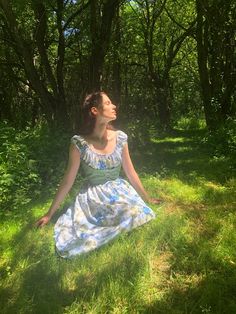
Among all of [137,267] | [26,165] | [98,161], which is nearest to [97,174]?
[98,161]

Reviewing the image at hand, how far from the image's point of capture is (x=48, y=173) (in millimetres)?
7434

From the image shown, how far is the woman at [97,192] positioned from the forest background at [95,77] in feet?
4.31

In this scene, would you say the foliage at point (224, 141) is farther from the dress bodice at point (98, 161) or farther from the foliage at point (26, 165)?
the dress bodice at point (98, 161)

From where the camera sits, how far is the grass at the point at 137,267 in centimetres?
370

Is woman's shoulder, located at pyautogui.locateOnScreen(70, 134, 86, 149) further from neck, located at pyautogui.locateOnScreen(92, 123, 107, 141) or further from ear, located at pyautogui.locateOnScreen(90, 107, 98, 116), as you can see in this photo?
ear, located at pyautogui.locateOnScreen(90, 107, 98, 116)

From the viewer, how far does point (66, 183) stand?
5.00m

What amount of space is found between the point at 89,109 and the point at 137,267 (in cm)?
194

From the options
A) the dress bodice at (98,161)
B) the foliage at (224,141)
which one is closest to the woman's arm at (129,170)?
the dress bodice at (98,161)

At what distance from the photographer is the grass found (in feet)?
12.1

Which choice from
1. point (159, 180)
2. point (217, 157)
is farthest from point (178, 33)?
point (159, 180)

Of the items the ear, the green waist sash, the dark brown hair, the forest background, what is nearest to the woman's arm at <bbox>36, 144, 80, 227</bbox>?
the green waist sash

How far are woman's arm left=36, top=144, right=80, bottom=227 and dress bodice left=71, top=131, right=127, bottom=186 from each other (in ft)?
0.29

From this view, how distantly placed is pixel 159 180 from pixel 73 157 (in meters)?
2.85

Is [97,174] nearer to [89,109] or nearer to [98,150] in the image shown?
[98,150]
